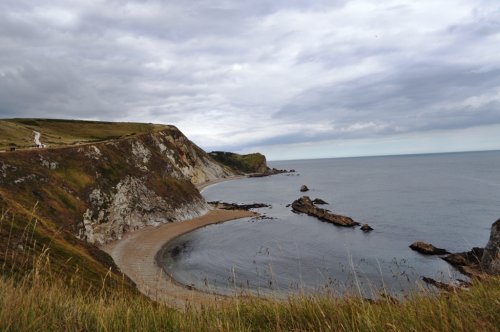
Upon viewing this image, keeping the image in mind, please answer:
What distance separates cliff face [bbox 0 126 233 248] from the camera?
46956 millimetres

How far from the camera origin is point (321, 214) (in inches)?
2997

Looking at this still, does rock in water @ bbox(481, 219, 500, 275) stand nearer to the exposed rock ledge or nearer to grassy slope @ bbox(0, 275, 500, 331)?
the exposed rock ledge

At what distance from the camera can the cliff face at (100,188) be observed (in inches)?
1849

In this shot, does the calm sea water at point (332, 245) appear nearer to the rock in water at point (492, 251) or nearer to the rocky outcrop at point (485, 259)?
the rocky outcrop at point (485, 259)

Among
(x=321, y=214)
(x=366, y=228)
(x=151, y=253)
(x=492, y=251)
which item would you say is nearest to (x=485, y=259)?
(x=492, y=251)

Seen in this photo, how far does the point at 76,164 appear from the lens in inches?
2330

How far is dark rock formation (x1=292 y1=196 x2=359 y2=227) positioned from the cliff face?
2249 centimetres

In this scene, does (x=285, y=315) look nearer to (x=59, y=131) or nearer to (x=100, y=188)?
(x=100, y=188)

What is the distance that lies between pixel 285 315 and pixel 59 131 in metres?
120

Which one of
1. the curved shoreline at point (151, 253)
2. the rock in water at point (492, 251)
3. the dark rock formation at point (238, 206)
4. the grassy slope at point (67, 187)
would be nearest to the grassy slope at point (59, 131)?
the grassy slope at point (67, 187)

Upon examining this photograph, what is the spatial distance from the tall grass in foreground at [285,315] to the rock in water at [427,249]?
45816 mm

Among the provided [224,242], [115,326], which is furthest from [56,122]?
[115,326]

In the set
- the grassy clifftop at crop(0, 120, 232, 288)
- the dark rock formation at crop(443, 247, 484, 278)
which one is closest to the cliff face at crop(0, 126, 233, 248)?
the grassy clifftop at crop(0, 120, 232, 288)

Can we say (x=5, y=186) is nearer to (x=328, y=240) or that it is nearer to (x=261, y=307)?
(x=328, y=240)
